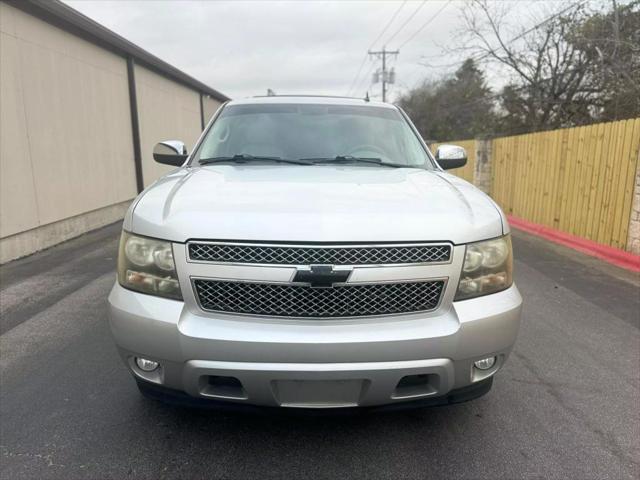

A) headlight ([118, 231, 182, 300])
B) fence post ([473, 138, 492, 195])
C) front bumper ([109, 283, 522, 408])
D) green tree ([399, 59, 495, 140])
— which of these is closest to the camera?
front bumper ([109, 283, 522, 408])

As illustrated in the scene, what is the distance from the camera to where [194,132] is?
A: 19.3m

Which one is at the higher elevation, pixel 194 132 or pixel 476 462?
pixel 194 132

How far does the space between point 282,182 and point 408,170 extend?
992mm

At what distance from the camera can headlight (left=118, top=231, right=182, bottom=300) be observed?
2.17 meters

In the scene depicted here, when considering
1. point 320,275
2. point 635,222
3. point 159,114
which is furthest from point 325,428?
point 159,114

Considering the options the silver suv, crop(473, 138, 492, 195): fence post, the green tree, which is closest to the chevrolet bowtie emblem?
the silver suv

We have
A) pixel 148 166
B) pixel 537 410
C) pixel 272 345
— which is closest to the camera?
Result: pixel 272 345

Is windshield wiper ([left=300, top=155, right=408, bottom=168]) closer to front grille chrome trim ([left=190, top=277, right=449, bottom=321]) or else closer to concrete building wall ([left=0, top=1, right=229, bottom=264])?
front grille chrome trim ([left=190, top=277, right=449, bottom=321])

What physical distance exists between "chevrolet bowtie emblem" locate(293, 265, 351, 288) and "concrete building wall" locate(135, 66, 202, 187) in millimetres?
Result: 11604

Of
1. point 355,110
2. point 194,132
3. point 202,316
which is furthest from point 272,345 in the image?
point 194,132

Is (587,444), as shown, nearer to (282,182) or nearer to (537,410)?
(537,410)

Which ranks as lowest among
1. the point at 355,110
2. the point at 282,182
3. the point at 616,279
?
the point at 616,279

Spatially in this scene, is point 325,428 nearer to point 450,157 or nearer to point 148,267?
point 148,267

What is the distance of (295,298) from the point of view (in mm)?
2119
